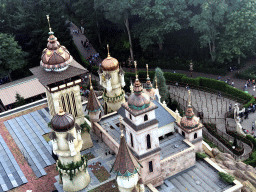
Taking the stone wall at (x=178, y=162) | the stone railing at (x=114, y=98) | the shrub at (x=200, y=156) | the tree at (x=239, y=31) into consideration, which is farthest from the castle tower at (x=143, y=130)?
the tree at (x=239, y=31)

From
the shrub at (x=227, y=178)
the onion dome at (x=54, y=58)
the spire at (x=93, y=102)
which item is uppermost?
the onion dome at (x=54, y=58)

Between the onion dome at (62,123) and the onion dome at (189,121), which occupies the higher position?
the onion dome at (62,123)

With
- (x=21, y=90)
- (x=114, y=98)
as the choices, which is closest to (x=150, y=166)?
(x=114, y=98)

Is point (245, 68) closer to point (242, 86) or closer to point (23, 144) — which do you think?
point (242, 86)

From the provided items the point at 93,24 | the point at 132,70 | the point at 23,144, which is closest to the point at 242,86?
the point at 132,70

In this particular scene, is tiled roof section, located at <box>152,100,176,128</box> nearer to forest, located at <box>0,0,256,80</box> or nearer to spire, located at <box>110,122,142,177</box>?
spire, located at <box>110,122,142,177</box>

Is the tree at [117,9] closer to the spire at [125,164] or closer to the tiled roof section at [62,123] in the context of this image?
the tiled roof section at [62,123]
